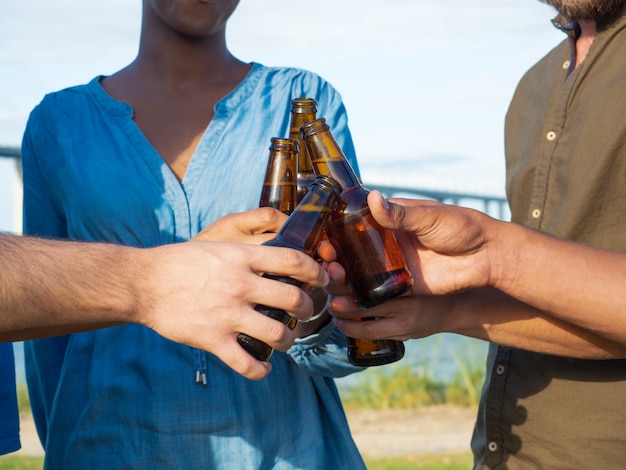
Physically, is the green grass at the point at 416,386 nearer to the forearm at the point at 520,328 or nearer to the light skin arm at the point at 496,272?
the forearm at the point at 520,328

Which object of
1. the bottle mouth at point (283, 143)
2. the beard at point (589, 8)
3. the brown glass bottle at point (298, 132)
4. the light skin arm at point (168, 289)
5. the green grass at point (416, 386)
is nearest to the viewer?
the light skin arm at point (168, 289)

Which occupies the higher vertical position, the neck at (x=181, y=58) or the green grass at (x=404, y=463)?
the neck at (x=181, y=58)

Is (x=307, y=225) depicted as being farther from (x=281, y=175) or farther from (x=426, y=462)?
(x=426, y=462)

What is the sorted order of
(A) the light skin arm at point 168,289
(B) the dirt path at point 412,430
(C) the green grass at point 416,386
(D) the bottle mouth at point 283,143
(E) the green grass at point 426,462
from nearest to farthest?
(A) the light skin arm at point 168,289 < (D) the bottle mouth at point 283,143 < (E) the green grass at point 426,462 < (B) the dirt path at point 412,430 < (C) the green grass at point 416,386

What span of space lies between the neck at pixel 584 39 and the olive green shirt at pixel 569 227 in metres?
0.02

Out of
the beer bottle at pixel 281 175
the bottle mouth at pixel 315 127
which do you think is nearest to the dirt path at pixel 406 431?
the beer bottle at pixel 281 175

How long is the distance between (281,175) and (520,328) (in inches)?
28.4

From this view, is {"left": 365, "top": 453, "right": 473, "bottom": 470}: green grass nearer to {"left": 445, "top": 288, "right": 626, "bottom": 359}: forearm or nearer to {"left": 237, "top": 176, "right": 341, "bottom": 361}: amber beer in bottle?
{"left": 445, "top": 288, "right": 626, "bottom": 359}: forearm

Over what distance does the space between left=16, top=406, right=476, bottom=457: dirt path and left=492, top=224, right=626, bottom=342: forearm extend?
4.62 meters

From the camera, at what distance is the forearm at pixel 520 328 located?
2.15 meters

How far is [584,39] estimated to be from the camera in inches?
96.7

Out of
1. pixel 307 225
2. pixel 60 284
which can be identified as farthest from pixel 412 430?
pixel 60 284

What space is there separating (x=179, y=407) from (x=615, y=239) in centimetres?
112

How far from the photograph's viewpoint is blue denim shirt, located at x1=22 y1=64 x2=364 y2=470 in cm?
205
